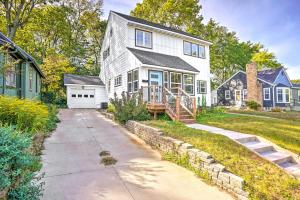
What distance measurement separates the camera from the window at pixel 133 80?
13788mm

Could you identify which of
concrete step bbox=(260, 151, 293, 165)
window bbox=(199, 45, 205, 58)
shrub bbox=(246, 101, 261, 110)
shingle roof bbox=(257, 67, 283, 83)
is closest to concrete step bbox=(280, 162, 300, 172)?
concrete step bbox=(260, 151, 293, 165)

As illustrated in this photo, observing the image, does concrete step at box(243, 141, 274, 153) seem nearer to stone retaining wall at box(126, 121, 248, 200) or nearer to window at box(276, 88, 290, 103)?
stone retaining wall at box(126, 121, 248, 200)

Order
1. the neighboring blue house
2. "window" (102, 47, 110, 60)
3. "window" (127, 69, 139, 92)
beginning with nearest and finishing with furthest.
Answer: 1. "window" (127, 69, 139, 92)
2. "window" (102, 47, 110, 60)
3. the neighboring blue house

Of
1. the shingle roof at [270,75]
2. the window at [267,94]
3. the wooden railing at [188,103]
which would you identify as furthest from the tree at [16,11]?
the window at [267,94]

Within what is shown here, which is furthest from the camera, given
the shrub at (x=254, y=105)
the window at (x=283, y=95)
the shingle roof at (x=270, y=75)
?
the shingle roof at (x=270, y=75)

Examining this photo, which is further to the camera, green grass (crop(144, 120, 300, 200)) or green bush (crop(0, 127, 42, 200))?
green grass (crop(144, 120, 300, 200))

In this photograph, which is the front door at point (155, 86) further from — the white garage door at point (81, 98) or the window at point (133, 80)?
the white garage door at point (81, 98)

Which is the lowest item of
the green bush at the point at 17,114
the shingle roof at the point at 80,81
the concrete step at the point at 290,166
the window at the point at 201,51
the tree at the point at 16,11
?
the concrete step at the point at 290,166

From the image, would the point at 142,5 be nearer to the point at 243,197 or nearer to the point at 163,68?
the point at 163,68

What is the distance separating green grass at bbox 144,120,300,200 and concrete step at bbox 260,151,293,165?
1.82ft

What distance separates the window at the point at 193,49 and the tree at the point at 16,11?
57.4 feet

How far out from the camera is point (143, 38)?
15945 millimetres

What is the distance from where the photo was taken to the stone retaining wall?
13.5ft

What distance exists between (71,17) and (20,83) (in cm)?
2501
